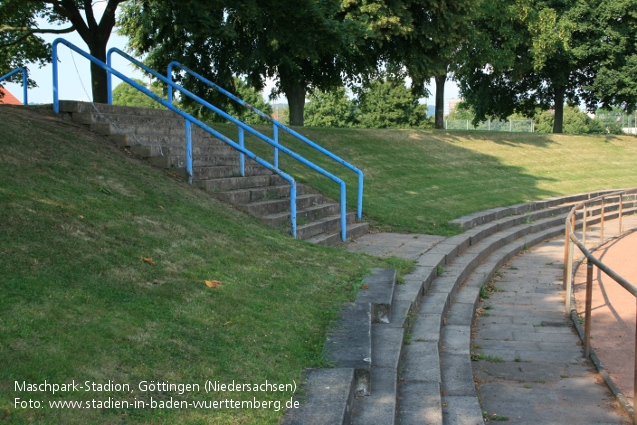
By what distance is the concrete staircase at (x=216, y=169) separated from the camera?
31.1 ft

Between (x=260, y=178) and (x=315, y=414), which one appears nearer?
(x=315, y=414)

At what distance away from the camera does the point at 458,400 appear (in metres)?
4.99

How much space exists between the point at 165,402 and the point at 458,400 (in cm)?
234

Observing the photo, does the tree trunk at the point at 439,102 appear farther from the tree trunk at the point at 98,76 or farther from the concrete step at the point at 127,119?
the concrete step at the point at 127,119

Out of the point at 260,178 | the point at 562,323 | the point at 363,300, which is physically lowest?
the point at 562,323

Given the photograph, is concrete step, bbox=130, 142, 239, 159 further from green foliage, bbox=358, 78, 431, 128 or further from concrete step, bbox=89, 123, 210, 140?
green foliage, bbox=358, 78, 431, 128

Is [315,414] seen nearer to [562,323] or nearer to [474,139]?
[562,323]

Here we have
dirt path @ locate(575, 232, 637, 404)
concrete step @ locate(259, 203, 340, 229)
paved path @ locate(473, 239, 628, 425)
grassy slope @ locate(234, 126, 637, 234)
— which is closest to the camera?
paved path @ locate(473, 239, 628, 425)

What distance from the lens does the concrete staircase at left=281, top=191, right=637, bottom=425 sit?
4.20 m

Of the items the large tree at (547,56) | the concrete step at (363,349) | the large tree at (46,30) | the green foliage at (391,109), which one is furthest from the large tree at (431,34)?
the green foliage at (391,109)

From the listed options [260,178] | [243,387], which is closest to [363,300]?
[243,387]

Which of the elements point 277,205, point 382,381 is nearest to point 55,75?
point 277,205

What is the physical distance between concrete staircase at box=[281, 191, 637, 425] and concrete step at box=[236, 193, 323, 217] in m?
2.17

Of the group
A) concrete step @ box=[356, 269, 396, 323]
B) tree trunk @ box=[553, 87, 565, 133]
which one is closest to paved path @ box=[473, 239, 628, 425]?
concrete step @ box=[356, 269, 396, 323]
